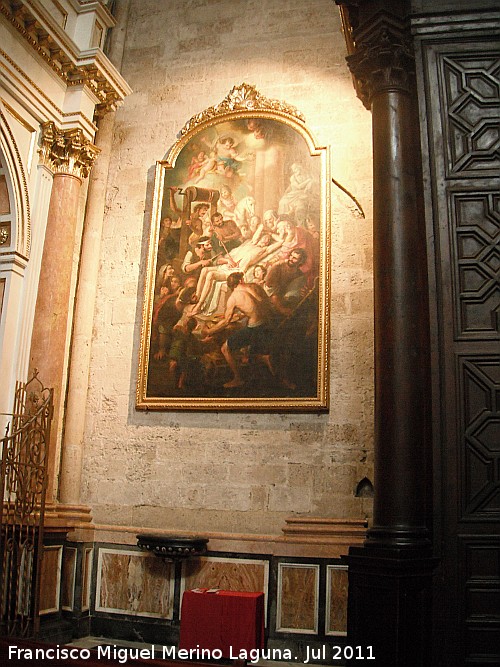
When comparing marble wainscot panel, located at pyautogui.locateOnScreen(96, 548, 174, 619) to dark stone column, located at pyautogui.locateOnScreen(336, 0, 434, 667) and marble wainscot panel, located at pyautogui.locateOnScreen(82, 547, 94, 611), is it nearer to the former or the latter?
marble wainscot panel, located at pyautogui.locateOnScreen(82, 547, 94, 611)

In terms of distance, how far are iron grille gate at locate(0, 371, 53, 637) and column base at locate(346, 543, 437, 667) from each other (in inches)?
119

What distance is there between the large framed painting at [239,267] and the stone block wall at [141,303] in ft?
0.64

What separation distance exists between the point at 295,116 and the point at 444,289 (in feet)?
11.3

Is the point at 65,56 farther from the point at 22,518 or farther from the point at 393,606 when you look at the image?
the point at 393,606

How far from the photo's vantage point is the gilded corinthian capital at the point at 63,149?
25.7 ft

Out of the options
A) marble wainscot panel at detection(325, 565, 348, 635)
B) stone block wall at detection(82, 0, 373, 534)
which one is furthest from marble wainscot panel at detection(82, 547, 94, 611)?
marble wainscot panel at detection(325, 565, 348, 635)

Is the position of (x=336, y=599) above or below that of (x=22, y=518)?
below

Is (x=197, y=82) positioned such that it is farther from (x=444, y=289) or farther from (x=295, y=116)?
(x=444, y=289)

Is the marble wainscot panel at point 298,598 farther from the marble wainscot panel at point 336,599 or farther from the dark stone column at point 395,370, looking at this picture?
the dark stone column at point 395,370

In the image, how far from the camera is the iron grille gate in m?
6.21

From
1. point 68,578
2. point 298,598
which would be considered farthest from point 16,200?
point 298,598

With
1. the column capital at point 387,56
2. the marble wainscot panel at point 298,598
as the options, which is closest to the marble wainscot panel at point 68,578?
the marble wainscot panel at point 298,598

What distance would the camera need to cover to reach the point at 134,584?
7062mm

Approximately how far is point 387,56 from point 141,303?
3.70 metres
